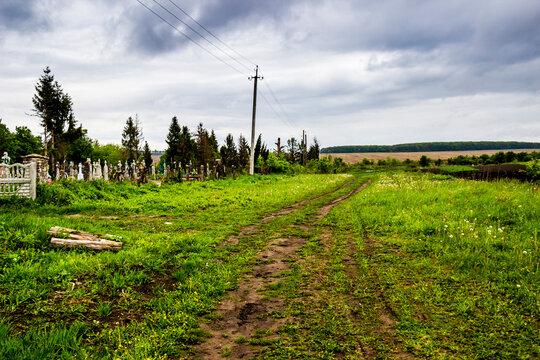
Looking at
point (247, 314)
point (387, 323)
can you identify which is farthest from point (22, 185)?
point (387, 323)

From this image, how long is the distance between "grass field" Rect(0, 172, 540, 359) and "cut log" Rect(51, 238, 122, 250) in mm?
166

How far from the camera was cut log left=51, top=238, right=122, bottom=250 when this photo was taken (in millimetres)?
6359

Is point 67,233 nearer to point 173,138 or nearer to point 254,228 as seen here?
point 254,228

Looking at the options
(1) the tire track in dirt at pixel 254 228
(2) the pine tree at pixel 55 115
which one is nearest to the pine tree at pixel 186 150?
(2) the pine tree at pixel 55 115

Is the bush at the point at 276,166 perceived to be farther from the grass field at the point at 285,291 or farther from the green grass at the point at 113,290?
the grass field at the point at 285,291

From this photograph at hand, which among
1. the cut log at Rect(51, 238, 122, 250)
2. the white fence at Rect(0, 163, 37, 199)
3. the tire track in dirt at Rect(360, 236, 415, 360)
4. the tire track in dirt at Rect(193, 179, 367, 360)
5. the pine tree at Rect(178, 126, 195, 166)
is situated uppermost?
the pine tree at Rect(178, 126, 195, 166)

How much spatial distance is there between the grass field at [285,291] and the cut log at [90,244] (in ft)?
0.54

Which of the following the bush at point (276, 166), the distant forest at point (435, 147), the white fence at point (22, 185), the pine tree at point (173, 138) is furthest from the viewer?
the distant forest at point (435, 147)

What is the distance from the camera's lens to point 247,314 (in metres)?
4.08

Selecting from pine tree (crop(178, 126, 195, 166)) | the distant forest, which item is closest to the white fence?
pine tree (crop(178, 126, 195, 166))

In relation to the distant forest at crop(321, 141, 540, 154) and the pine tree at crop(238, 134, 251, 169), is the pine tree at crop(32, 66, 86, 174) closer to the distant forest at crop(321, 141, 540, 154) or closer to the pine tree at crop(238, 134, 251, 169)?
the pine tree at crop(238, 134, 251, 169)

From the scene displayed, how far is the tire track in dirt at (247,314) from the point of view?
10.9 ft

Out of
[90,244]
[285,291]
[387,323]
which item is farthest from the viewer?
[90,244]

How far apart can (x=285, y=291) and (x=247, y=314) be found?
895 millimetres
